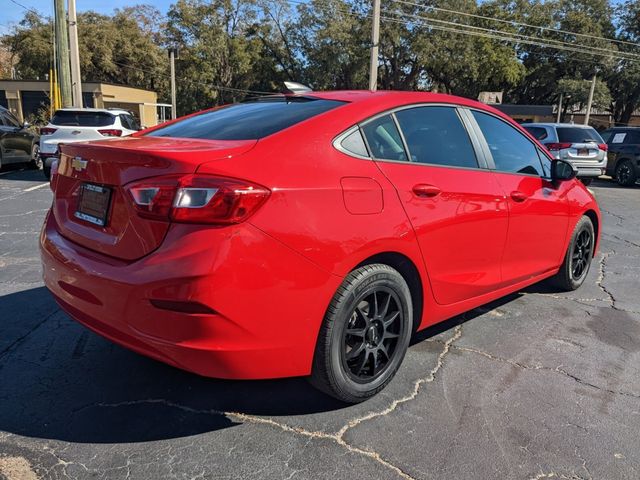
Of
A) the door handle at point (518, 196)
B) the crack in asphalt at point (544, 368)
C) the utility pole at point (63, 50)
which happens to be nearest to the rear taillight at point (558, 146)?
the door handle at point (518, 196)

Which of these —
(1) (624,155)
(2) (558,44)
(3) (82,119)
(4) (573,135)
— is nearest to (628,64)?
(2) (558,44)

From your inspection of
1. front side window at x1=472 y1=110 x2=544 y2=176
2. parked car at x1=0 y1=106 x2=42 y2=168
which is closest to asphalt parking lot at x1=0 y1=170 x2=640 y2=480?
front side window at x1=472 y1=110 x2=544 y2=176

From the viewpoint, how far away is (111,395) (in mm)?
2816

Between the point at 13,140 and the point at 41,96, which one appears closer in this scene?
the point at 13,140

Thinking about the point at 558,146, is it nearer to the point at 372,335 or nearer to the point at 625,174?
the point at 625,174

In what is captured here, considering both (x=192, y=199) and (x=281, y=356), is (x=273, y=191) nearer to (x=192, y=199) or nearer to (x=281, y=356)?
(x=192, y=199)

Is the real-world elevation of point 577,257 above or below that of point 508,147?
below

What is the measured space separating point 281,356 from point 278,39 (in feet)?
159

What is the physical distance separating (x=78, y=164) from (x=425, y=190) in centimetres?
185

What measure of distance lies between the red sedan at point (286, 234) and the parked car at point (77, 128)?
28.6ft

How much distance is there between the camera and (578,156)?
13.6 metres

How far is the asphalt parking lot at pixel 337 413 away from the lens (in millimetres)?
2322

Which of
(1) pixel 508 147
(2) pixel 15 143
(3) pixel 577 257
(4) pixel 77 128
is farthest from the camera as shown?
(2) pixel 15 143

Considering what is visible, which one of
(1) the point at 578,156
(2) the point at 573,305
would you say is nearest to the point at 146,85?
(1) the point at 578,156
